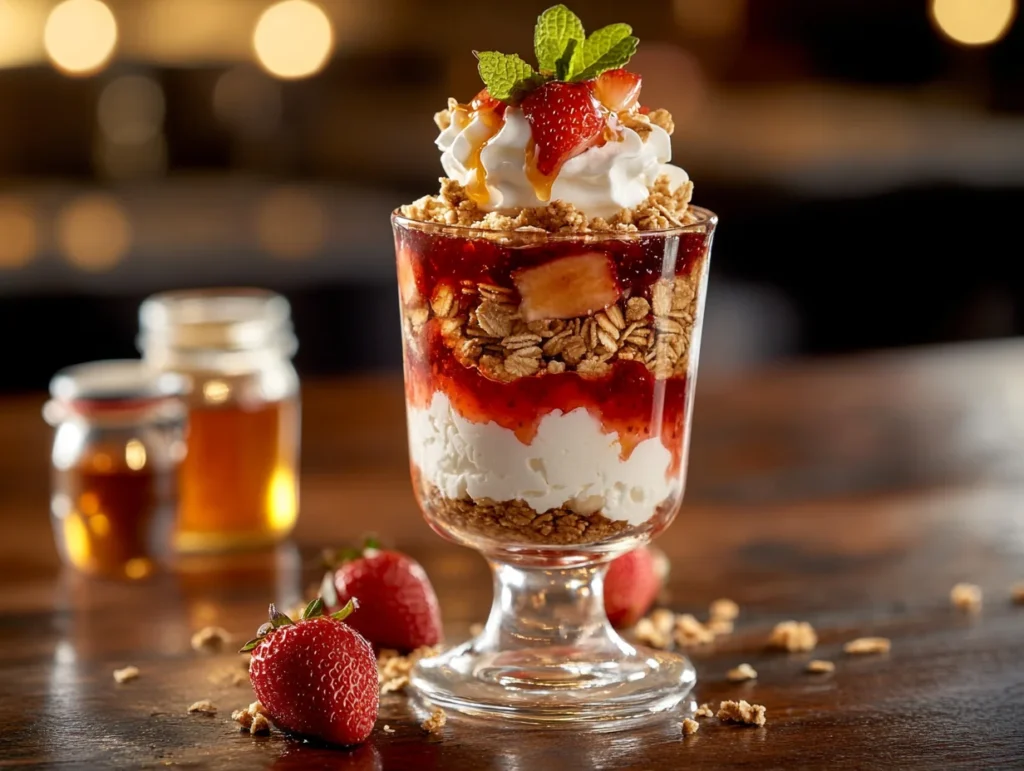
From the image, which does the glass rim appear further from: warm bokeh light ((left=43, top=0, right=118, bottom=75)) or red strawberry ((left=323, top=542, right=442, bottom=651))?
warm bokeh light ((left=43, top=0, right=118, bottom=75))

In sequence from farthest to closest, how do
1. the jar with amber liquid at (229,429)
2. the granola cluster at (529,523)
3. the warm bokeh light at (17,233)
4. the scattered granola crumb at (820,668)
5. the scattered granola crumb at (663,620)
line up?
the warm bokeh light at (17,233) < the jar with amber liquid at (229,429) < the scattered granola crumb at (663,620) < the scattered granola crumb at (820,668) < the granola cluster at (529,523)

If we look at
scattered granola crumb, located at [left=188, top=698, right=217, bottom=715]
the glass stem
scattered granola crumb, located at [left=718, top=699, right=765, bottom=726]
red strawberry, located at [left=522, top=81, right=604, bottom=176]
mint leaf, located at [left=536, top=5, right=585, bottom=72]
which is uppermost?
mint leaf, located at [left=536, top=5, right=585, bottom=72]

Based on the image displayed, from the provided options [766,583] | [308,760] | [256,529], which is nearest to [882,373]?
[766,583]

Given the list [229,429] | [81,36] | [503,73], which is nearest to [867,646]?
[503,73]

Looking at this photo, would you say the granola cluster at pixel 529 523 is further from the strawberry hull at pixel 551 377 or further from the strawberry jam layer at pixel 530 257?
the strawberry jam layer at pixel 530 257

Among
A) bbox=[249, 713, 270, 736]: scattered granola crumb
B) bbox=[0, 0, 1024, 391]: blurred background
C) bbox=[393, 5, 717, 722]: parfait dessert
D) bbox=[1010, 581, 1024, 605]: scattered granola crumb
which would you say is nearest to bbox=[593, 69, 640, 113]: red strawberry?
bbox=[393, 5, 717, 722]: parfait dessert

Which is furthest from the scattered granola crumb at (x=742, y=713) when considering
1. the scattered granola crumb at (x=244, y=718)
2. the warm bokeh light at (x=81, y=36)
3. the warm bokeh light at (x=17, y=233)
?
the warm bokeh light at (x=81, y=36)
